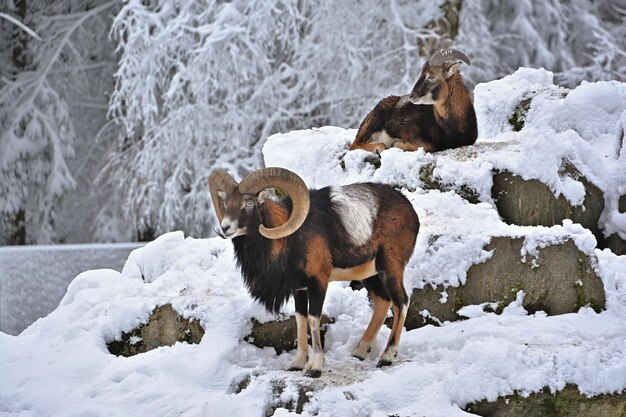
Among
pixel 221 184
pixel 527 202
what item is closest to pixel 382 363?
pixel 221 184

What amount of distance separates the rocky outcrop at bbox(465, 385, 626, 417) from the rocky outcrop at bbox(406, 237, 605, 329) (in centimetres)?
111

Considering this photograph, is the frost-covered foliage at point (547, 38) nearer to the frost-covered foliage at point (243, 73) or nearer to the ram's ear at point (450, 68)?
the frost-covered foliage at point (243, 73)

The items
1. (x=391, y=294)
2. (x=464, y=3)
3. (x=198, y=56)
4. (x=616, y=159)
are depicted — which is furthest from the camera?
(x=464, y=3)

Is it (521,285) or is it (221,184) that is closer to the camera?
(221,184)

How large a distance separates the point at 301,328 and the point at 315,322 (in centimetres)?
15

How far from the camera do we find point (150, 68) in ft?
46.0

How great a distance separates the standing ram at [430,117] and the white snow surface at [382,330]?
0.23 m

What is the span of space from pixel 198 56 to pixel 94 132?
7.03m

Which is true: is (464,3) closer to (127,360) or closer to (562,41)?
(562,41)

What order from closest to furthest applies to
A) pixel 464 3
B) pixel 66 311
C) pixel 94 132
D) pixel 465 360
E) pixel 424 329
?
pixel 465 360, pixel 424 329, pixel 66 311, pixel 464 3, pixel 94 132

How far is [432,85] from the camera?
7523mm

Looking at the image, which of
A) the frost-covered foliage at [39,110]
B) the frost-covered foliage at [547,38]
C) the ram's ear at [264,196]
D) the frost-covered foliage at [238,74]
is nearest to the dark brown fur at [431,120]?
the ram's ear at [264,196]

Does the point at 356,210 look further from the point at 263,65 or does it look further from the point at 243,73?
the point at 263,65

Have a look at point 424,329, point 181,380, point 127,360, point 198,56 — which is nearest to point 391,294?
point 424,329
